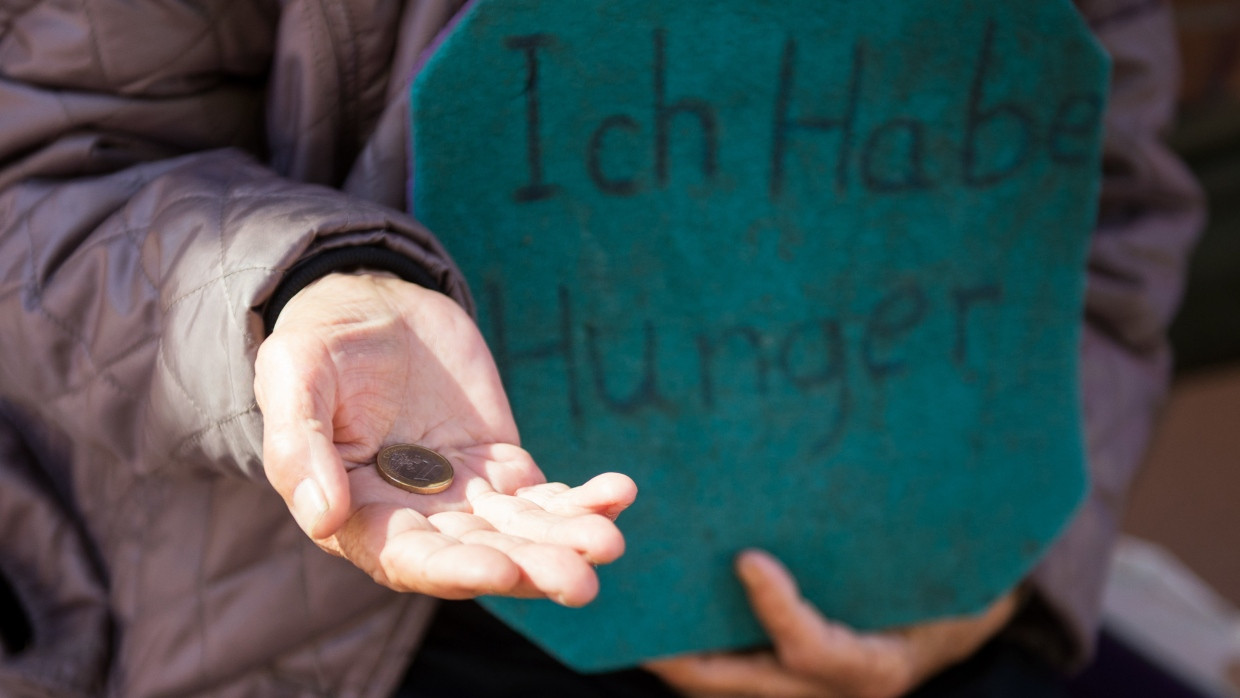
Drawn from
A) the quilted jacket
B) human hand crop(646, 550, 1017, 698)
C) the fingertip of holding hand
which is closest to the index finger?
human hand crop(646, 550, 1017, 698)

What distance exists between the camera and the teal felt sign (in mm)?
830

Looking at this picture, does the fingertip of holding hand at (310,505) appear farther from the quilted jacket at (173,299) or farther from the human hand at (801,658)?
the human hand at (801,658)

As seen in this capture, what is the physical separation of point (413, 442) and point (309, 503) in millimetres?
134

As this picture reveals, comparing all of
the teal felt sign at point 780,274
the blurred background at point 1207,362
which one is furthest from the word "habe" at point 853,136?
the blurred background at point 1207,362

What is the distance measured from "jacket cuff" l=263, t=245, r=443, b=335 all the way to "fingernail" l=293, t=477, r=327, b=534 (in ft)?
0.53

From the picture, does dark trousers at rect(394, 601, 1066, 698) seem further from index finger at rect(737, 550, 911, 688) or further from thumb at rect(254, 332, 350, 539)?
thumb at rect(254, 332, 350, 539)

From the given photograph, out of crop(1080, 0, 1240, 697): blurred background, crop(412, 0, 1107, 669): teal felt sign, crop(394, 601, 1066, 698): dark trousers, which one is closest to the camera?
crop(412, 0, 1107, 669): teal felt sign

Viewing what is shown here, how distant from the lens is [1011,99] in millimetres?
946

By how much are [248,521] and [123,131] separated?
0.32 meters

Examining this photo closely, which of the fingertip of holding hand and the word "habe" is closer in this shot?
the fingertip of holding hand

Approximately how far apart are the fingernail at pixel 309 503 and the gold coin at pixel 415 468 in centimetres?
8

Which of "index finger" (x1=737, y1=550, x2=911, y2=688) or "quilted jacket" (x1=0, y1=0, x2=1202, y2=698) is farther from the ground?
"quilted jacket" (x1=0, y1=0, x2=1202, y2=698)

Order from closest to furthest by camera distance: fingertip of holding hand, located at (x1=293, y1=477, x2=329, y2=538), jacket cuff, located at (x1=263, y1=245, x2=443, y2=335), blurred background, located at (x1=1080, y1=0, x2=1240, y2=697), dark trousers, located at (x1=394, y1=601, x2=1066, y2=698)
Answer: fingertip of holding hand, located at (x1=293, y1=477, x2=329, y2=538)
jacket cuff, located at (x1=263, y1=245, x2=443, y2=335)
dark trousers, located at (x1=394, y1=601, x2=1066, y2=698)
blurred background, located at (x1=1080, y1=0, x2=1240, y2=697)

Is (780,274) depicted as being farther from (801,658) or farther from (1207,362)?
(1207,362)
